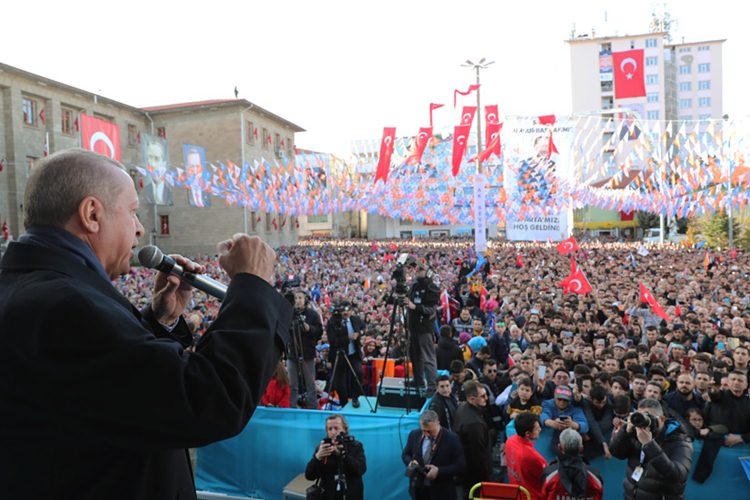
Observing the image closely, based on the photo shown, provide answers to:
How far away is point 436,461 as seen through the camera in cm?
523

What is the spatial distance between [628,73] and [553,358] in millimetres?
42224

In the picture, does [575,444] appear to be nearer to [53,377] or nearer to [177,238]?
[53,377]

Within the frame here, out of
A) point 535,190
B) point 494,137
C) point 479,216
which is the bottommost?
point 479,216

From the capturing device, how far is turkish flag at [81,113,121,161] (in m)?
23.5

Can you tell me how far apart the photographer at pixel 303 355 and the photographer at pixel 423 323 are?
128cm

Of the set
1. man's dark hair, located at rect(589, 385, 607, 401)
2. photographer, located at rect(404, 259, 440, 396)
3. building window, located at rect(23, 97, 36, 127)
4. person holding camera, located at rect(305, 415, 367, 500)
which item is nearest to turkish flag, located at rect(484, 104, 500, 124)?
photographer, located at rect(404, 259, 440, 396)

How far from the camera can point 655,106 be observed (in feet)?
238

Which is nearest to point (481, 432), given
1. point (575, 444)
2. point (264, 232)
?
point (575, 444)

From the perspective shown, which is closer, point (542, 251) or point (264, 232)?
point (542, 251)

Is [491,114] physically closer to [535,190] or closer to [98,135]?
[535,190]

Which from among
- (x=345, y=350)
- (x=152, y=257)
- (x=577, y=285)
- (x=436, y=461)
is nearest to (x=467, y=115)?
(x=577, y=285)

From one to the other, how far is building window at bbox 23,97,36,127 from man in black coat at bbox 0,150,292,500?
36.7 m

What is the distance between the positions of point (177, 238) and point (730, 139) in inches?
1454

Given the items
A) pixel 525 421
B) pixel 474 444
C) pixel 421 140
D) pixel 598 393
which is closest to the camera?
pixel 525 421
